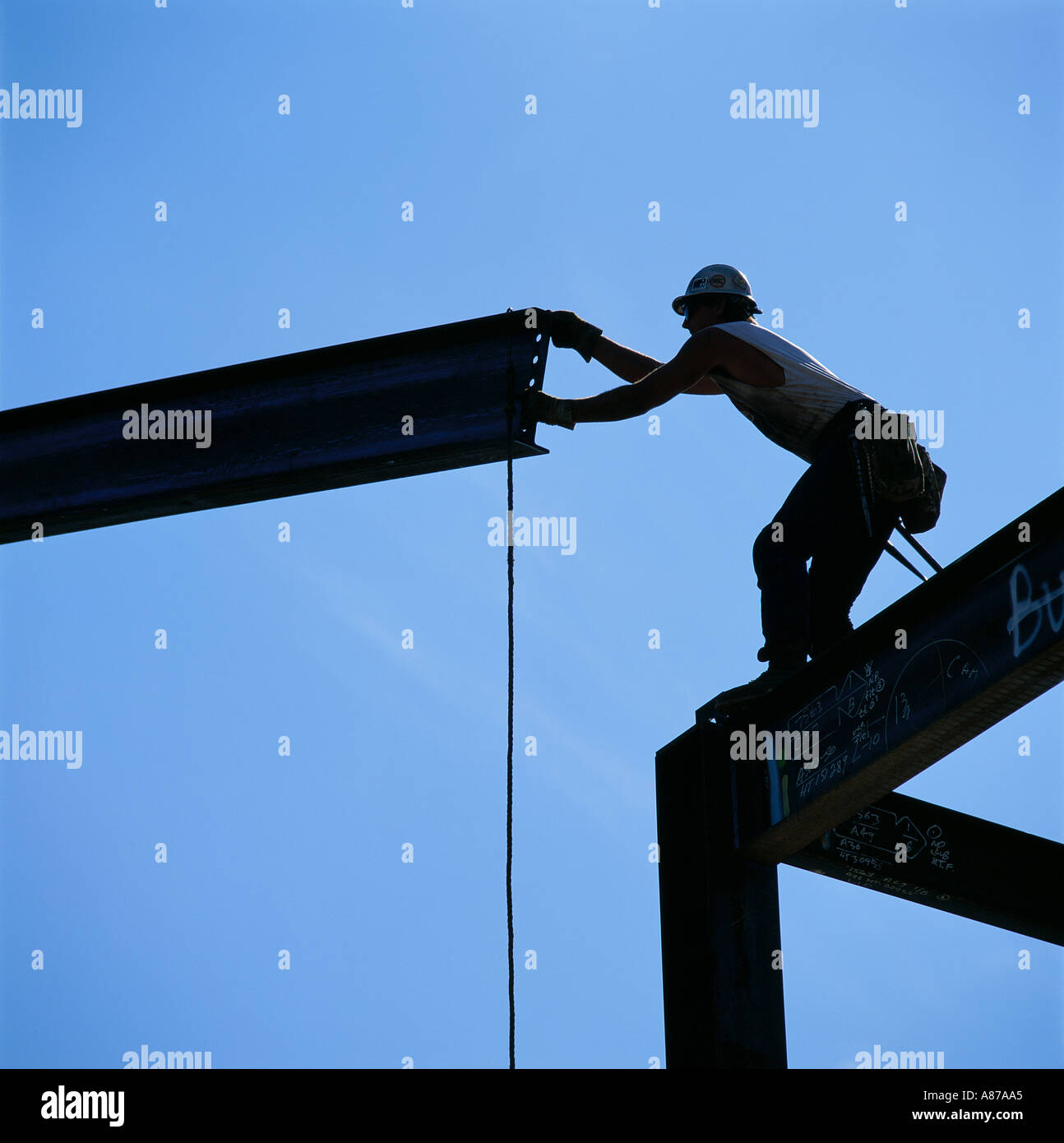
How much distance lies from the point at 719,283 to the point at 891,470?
1153 mm

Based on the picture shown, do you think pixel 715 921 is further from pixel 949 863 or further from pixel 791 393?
pixel 791 393

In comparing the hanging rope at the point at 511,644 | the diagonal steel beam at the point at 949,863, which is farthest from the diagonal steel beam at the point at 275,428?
the diagonal steel beam at the point at 949,863

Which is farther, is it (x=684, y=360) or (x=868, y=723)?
(x=684, y=360)

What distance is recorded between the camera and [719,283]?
22.9 feet

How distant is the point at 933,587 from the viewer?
5.18m

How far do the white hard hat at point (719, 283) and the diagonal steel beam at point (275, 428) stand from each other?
79 centimetres

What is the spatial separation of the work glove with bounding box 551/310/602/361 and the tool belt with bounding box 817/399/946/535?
978 millimetres

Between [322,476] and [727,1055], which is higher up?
[322,476]

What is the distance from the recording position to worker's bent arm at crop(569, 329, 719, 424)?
254 inches

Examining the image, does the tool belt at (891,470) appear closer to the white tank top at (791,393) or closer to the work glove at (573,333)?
the white tank top at (791,393)
